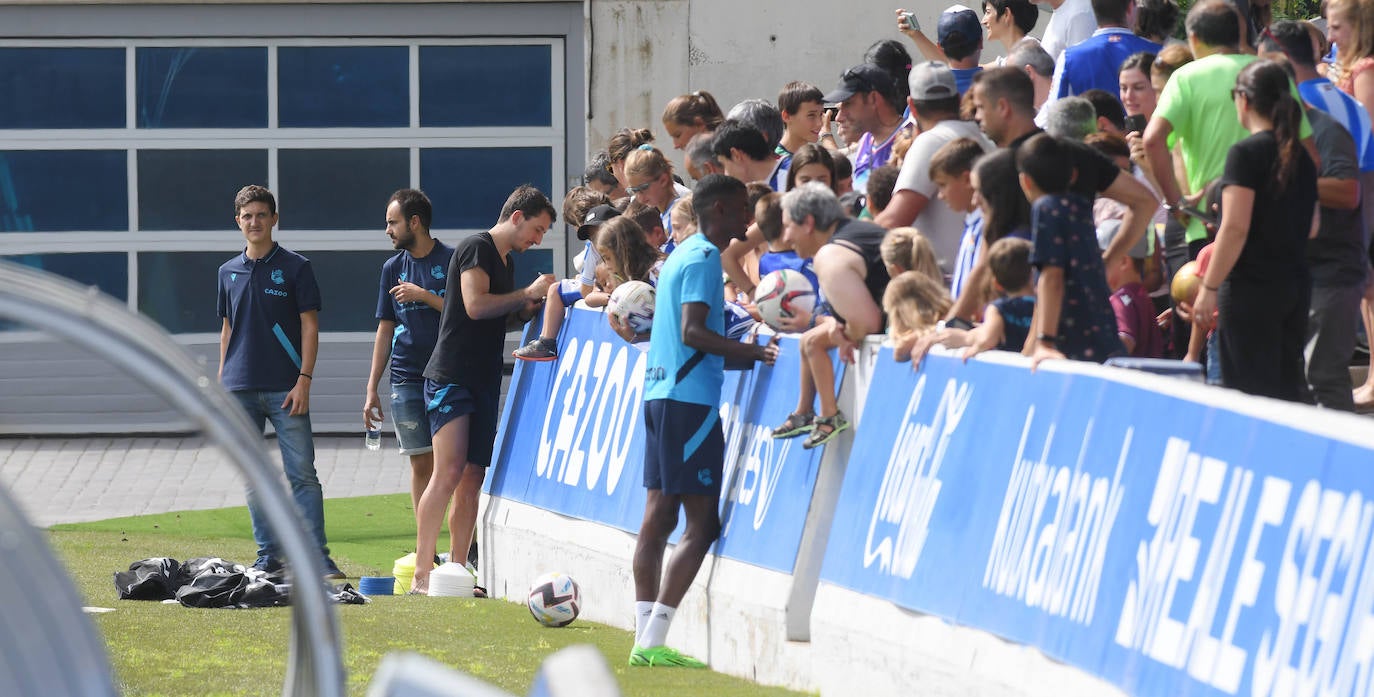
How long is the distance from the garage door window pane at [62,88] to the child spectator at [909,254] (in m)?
14.2

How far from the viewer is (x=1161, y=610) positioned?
5.36 meters

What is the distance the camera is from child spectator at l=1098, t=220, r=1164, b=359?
8.05 m

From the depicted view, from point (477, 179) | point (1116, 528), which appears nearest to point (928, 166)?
point (1116, 528)

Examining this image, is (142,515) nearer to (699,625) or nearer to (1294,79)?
(699,625)

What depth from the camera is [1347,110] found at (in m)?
8.65

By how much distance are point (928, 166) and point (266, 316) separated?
16.4 ft

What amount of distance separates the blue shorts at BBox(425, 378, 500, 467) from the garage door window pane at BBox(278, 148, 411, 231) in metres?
8.80

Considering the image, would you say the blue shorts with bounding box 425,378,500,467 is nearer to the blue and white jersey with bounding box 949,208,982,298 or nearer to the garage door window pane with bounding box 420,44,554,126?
the blue and white jersey with bounding box 949,208,982,298

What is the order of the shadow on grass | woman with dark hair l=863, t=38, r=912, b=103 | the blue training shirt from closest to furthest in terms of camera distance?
the shadow on grass → the blue training shirt → woman with dark hair l=863, t=38, r=912, b=103

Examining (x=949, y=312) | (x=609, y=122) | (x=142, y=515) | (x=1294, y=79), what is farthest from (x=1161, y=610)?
(x=609, y=122)

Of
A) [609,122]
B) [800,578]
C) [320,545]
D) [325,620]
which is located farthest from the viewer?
[609,122]

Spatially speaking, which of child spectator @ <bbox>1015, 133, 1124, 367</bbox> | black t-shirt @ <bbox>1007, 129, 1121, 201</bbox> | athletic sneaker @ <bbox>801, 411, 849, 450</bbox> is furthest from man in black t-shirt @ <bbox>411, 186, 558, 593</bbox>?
child spectator @ <bbox>1015, 133, 1124, 367</bbox>

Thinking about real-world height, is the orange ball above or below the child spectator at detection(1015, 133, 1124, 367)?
below

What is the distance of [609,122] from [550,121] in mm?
836
